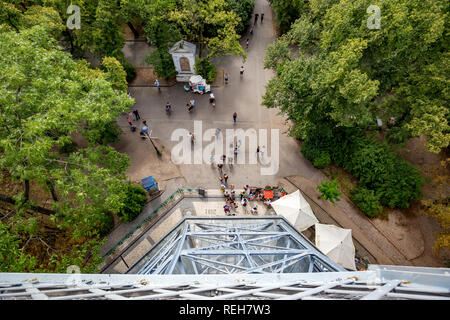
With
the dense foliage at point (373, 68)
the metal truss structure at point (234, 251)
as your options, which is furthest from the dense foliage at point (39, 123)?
the dense foliage at point (373, 68)

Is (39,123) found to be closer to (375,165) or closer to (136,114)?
(136,114)

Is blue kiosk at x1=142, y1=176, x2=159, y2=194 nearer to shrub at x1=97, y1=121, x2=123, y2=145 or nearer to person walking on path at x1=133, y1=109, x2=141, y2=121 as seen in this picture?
shrub at x1=97, y1=121, x2=123, y2=145

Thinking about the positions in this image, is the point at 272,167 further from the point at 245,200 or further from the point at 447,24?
the point at 447,24

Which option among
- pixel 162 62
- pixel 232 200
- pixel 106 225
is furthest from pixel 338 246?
pixel 162 62

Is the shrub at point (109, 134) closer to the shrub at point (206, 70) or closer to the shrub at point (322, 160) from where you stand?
the shrub at point (206, 70)

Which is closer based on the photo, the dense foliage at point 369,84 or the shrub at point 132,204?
the dense foliage at point 369,84
